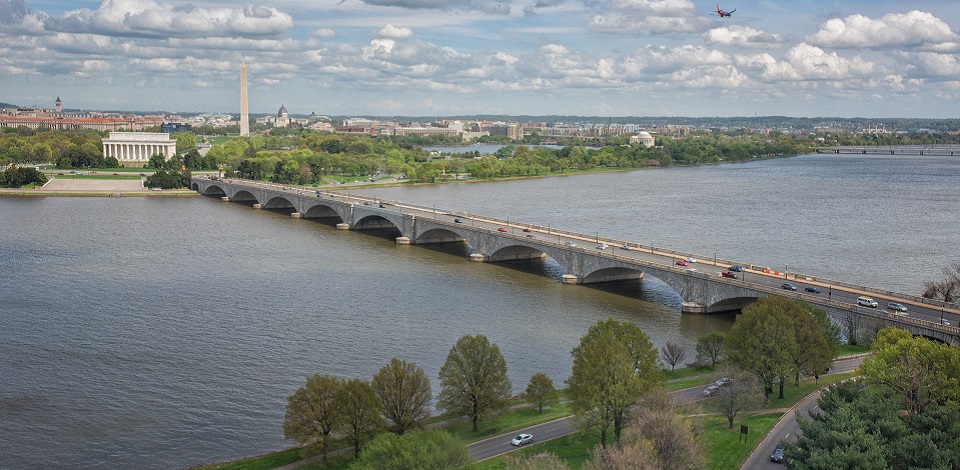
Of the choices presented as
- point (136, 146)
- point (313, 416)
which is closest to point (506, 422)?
point (313, 416)

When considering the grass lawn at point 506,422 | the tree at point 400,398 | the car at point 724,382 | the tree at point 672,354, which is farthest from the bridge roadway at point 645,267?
the tree at point 400,398

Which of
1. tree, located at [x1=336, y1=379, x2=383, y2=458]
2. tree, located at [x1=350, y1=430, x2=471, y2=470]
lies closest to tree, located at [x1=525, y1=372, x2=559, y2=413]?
tree, located at [x1=336, y1=379, x2=383, y2=458]

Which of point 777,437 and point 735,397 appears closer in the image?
point 777,437

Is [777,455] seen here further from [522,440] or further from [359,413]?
[359,413]

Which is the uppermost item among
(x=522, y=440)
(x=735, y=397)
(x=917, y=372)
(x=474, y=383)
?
(x=917, y=372)

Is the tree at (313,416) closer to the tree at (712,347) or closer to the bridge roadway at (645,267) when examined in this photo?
the tree at (712,347)

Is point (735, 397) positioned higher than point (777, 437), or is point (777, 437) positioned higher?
point (735, 397)

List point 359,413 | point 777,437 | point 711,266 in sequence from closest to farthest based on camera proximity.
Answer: point 777,437 < point 359,413 < point 711,266
